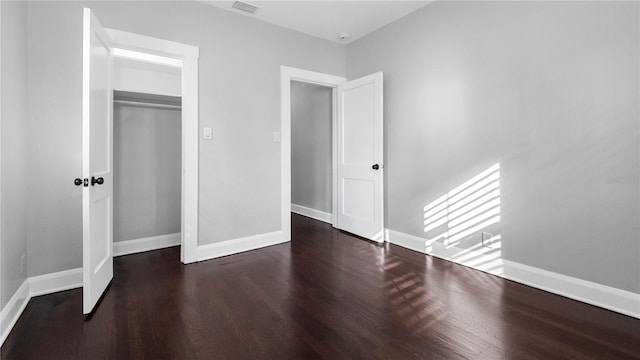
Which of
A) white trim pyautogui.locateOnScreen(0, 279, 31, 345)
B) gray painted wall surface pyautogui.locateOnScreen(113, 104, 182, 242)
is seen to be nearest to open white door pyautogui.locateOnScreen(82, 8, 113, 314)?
white trim pyautogui.locateOnScreen(0, 279, 31, 345)

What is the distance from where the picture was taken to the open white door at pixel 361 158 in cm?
365

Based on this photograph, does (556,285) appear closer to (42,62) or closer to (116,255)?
(116,255)

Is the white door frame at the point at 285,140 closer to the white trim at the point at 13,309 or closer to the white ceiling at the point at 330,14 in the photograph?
the white ceiling at the point at 330,14

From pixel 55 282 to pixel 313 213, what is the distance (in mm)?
3470

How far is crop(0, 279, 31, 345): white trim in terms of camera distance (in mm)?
1691

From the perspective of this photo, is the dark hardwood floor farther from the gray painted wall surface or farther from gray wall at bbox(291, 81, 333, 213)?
gray wall at bbox(291, 81, 333, 213)

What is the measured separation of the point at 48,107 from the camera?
2.30 meters

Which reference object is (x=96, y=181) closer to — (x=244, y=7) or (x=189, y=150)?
(x=189, y=150)

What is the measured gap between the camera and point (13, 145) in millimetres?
1969

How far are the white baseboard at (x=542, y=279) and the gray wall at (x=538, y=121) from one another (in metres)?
0.05

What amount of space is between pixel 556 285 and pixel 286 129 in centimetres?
294

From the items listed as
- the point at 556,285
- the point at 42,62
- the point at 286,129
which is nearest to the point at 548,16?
the point at 556,285

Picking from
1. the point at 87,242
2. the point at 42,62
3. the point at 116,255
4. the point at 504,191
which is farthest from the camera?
the point at 116,255

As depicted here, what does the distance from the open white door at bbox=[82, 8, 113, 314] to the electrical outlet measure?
3.09m
